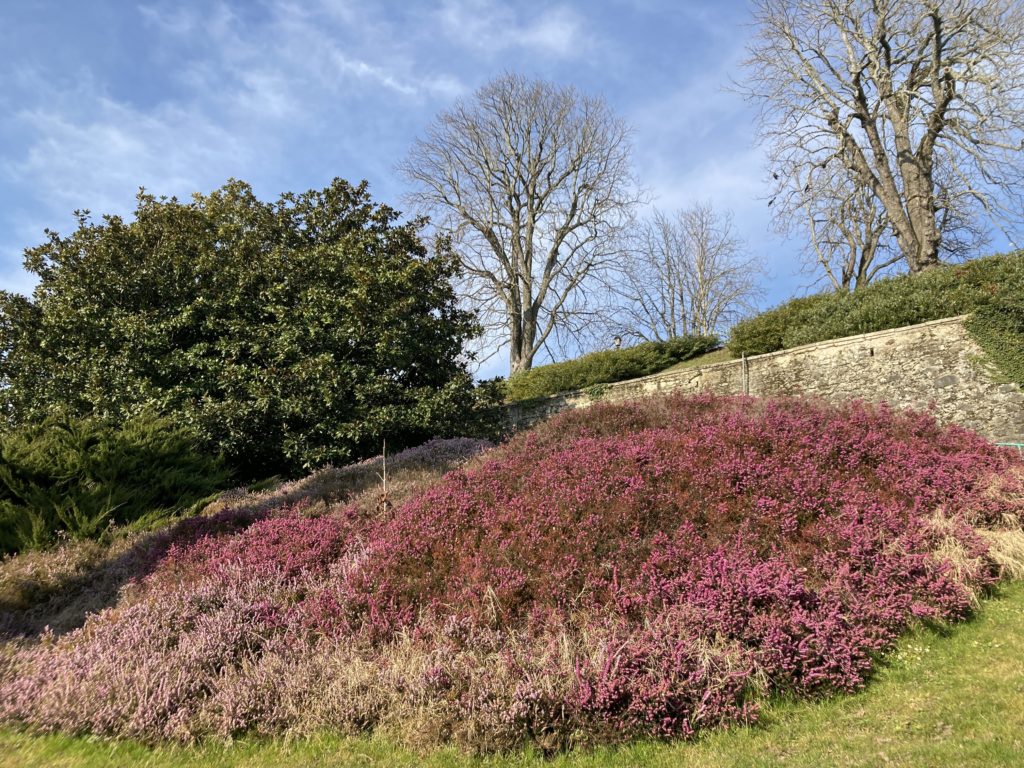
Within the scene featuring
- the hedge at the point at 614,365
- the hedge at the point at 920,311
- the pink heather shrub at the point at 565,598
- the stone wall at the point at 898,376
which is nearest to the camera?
the pink heather shrub at the point at 565,598

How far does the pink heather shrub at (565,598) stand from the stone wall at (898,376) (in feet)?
10.2

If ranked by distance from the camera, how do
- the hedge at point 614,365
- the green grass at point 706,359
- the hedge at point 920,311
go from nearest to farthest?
the hedge at point 920,311 < the green grass at point 706,359 < the hedge at point 614,365

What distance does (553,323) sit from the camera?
26.0 meters

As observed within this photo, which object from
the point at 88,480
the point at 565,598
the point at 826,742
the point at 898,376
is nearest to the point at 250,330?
the point at 88,480

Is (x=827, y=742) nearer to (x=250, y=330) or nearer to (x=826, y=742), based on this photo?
(x=826, y=742)

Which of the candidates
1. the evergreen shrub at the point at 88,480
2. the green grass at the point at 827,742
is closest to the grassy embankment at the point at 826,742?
the green grass at the point at 827,742

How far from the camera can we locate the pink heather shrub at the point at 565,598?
3.61 metres

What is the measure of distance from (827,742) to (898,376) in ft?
28.9

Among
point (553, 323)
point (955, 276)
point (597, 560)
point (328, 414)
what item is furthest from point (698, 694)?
point (553, 323)

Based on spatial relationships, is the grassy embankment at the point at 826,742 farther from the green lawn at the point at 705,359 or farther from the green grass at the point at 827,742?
the green lawn at the point at 705,359

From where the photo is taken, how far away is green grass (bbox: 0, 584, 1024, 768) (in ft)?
9.98

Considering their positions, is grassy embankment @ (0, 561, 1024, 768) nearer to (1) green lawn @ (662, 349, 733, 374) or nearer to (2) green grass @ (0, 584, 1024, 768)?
(2) green grass @ (0, 584, 1024, 768)

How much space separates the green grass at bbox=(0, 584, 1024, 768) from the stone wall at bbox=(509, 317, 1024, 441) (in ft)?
17.8

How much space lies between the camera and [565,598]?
14.8ft
